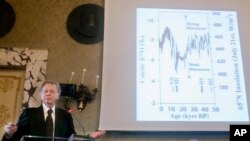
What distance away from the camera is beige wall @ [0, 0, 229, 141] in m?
3.38

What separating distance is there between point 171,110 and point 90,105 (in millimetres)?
817

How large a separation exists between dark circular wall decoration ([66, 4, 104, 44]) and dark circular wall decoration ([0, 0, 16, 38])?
23.4 inches

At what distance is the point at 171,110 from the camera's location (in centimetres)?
330

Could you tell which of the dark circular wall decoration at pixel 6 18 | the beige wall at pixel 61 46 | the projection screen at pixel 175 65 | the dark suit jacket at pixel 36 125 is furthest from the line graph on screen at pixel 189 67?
the dark circular wall decoration at pixel 6 18

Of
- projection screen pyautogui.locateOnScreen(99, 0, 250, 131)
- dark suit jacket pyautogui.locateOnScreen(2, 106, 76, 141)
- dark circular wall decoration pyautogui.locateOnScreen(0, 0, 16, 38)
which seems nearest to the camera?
dark suit jacket pyautogui.locateOnScreen(2, 106, 76, 141)

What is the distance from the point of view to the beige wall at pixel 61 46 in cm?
338

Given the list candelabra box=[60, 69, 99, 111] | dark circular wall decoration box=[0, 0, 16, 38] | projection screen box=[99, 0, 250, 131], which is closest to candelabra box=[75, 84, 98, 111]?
candelabra box=[60, 69, 99, 111]

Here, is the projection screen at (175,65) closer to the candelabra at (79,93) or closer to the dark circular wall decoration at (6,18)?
the candelabra at (79,93)

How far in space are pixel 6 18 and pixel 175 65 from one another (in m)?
1.86

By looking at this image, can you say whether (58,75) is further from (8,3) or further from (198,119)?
(198,119)

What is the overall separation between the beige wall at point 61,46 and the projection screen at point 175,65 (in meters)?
0.15

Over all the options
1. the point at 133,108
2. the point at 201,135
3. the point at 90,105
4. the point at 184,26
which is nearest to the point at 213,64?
the point at 184,26

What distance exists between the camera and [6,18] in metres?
3.59

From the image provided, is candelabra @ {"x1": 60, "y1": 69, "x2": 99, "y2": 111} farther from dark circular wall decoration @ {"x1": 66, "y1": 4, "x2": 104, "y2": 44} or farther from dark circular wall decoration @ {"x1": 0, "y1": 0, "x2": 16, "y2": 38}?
dark circular wall decoration @ {"x1": 0, "y1": 0, "x2": 16, "y2": 38}
